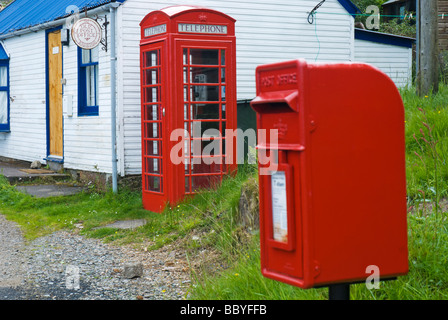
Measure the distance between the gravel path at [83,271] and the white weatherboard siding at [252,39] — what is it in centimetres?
366

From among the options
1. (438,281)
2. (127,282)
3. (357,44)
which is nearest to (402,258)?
(438,281)

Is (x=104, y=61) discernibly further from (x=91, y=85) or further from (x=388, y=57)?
(x=388, y=57)

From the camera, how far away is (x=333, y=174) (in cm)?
289

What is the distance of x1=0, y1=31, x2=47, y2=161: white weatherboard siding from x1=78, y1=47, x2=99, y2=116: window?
2.14 meters

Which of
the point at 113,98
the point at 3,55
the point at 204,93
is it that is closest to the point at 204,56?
the point at 204,93

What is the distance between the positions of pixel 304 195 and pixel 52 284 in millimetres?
3831

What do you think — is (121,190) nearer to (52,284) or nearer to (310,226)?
(52,284)

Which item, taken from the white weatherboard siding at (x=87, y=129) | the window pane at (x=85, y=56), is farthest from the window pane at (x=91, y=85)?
the white weatherboard siding at (x=87, y=129)

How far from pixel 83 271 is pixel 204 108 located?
11.8 feet

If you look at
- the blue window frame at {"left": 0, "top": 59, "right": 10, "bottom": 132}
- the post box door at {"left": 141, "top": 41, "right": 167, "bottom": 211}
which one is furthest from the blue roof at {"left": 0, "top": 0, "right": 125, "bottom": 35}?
the post box door at {"left": 141, "top": 41, "right": 167, "bottom": 211}

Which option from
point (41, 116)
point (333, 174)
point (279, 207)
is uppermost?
point (41, 116)

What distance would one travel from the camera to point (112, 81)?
1127 centimetres

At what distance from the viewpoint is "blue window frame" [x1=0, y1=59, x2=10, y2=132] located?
17016mm

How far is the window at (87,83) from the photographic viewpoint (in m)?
12.7
